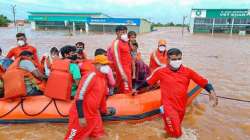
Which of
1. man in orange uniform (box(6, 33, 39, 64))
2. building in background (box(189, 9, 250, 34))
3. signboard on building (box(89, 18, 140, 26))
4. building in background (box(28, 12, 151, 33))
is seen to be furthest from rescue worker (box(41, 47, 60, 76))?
building in background (box(189, 9, 250, 34))

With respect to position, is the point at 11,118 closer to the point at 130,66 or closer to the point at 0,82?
the point at 0,82

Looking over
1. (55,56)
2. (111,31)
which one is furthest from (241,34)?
(55,56)

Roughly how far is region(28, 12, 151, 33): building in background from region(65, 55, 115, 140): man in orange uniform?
40.1m

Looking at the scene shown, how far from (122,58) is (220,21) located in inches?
1650

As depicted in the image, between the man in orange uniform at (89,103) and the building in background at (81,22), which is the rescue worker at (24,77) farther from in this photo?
the building in background at (81,22)

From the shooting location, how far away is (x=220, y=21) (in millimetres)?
42500

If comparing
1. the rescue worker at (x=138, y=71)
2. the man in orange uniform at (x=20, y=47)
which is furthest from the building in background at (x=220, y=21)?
the man in orange uniform at (x=20, y=47)

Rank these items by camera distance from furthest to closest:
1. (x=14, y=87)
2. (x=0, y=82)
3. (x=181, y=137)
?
(x=0, y=82)
(x=14, y=87)
(x=181, y=137)

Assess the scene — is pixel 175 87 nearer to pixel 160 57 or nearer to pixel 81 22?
pixel 160 57

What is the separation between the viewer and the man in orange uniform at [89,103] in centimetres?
299

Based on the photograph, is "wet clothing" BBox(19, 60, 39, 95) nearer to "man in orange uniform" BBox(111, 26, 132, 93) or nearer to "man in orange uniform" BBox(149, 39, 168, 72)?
"man in orange uniform" BBox(111, 26, 132, 93)

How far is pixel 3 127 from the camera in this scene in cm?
417

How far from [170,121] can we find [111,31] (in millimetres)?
41904

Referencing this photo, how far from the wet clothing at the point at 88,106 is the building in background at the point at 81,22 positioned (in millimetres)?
40106
